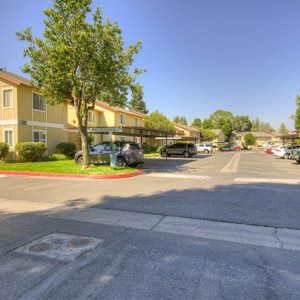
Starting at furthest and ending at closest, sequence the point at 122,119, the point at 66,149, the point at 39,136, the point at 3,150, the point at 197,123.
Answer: the point at 197,123 → the point at 122,119 → the point at 66,149 → the point at 39,136 → the point at 3,150

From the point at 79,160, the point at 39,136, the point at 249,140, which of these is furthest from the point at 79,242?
the point at 249,140

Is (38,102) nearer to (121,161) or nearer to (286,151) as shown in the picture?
(121,161)

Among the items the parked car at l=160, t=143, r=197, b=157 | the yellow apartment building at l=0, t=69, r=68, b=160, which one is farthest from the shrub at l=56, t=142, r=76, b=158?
the parked car at l=160, t=143, r=197, b=157

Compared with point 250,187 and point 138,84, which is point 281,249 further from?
point 138,84

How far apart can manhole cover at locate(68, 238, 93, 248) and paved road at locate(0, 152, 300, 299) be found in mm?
17

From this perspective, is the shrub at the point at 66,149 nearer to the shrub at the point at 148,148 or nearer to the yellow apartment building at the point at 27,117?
the yellow apartment building at the point at 27,117

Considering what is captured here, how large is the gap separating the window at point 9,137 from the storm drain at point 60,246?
19084mm

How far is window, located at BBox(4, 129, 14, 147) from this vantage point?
2303cm

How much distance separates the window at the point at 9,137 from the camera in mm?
23031

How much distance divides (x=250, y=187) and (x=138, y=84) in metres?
9.00

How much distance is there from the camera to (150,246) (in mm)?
5324

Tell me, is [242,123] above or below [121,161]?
above

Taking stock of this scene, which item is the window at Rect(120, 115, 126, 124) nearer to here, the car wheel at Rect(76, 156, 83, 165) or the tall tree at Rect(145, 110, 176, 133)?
the tall tree at Rect(145, 110, 176, 133)

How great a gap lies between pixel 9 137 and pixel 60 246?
793 inches
